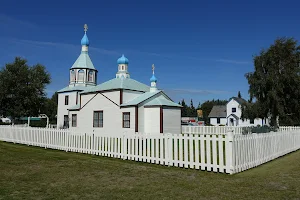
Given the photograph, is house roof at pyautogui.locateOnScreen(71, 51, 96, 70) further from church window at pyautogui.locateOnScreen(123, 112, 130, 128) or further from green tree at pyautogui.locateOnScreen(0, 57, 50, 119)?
church window at pyautogui.locateOnScreen(123, 112, 130, 128)

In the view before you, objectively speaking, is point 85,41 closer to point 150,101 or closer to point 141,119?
point 150,101

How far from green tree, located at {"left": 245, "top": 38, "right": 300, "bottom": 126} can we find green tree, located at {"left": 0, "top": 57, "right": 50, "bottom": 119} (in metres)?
20.8

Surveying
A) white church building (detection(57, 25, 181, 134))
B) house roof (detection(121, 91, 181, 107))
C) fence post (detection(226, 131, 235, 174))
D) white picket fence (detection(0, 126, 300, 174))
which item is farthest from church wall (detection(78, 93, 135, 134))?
fence post (detection(226, 131, 235, 174))

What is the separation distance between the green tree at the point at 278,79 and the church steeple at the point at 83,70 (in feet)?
73.4

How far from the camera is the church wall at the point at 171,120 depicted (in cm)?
2421

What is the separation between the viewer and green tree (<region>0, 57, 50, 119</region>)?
26.5m

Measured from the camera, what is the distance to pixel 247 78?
19141 millimetres

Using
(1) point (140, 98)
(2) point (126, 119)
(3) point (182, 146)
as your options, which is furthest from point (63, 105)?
(3) point (182, 146)

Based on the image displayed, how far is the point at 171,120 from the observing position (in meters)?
24.8

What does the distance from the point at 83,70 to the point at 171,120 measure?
15.8 meters

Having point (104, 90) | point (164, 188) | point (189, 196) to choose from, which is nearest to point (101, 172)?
point (164, 188)

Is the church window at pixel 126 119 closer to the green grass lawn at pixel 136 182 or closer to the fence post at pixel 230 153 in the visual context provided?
the green grass lawn at pixel 136 182

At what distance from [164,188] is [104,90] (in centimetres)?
1994

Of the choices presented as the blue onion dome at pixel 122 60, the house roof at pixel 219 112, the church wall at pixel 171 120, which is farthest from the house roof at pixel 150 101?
the house roof at pixel 219 112
